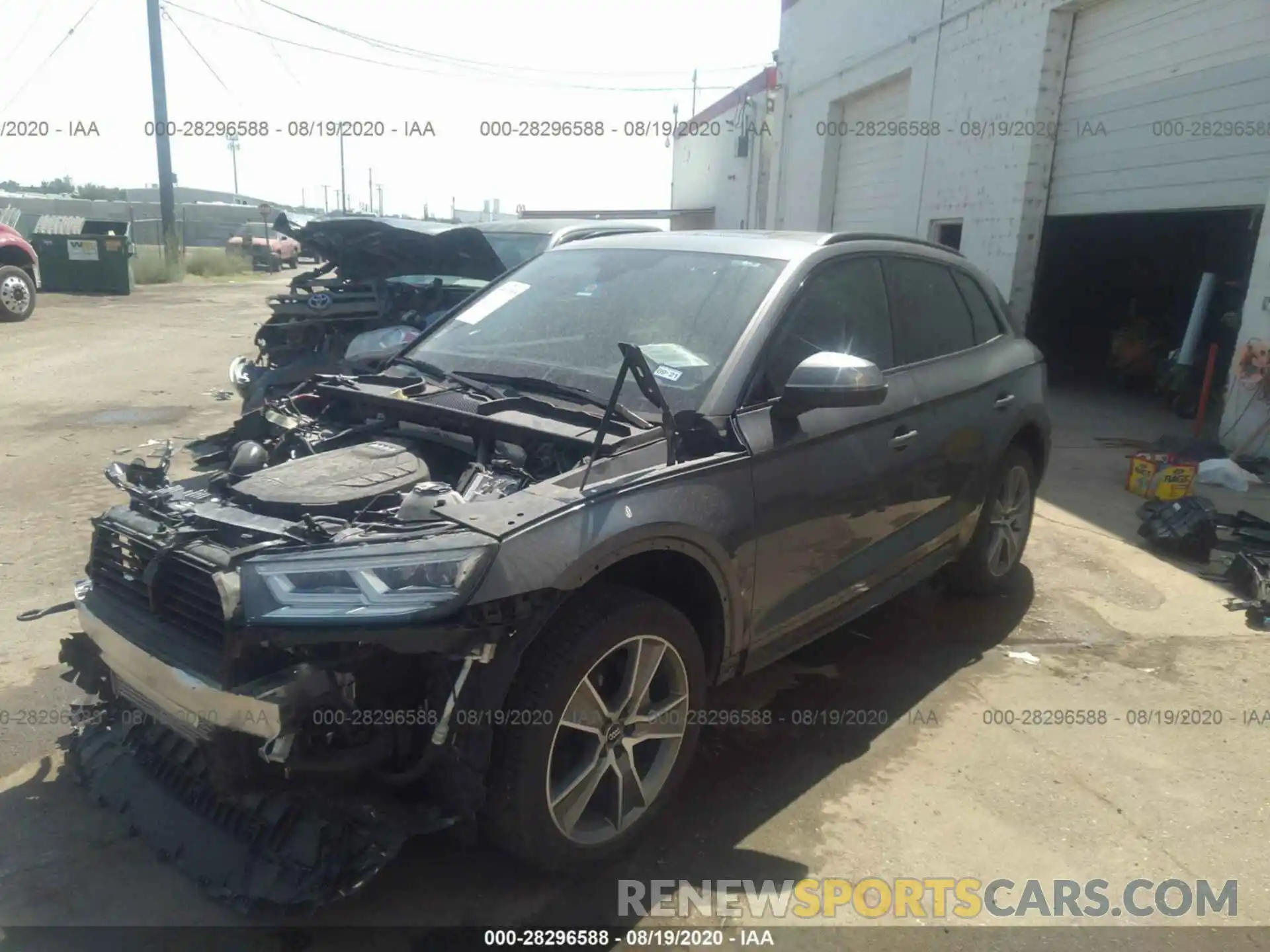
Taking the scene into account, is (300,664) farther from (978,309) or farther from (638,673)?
(978,309)

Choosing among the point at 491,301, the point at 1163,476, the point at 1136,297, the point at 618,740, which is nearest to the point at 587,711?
the point at 618,740

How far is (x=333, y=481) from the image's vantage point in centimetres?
280

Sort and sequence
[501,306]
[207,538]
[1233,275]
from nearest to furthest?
[207,538], [501,306], [1233,275]

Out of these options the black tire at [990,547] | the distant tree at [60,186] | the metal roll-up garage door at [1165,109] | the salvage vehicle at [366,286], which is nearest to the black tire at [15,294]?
the salvage vehicle at [366,286]

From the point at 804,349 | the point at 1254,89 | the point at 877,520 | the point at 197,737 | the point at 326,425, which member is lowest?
the point at 197,737

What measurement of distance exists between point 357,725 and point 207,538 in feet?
2.24

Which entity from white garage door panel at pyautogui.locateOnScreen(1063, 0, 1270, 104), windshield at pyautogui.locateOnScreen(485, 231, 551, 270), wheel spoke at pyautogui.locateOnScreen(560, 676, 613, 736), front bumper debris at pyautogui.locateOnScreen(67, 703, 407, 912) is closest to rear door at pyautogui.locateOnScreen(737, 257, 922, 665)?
wheel spoke at pyautogui.locateOnScreen(560, 676, 613, 736)

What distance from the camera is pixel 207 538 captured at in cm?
248

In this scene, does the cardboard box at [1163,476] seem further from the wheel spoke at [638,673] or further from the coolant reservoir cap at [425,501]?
the coolant reservoir cap at [425,501]

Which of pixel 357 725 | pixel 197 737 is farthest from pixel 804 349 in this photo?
pixel 197 737

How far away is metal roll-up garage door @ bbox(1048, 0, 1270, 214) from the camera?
8305 millimetres

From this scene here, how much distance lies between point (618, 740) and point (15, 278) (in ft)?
52.8

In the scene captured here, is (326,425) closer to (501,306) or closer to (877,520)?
(501,306)

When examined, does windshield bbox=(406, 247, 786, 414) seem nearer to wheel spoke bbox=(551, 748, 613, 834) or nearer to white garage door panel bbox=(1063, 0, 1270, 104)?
wheel spoke bbox=(551, 748, 613, 834)
